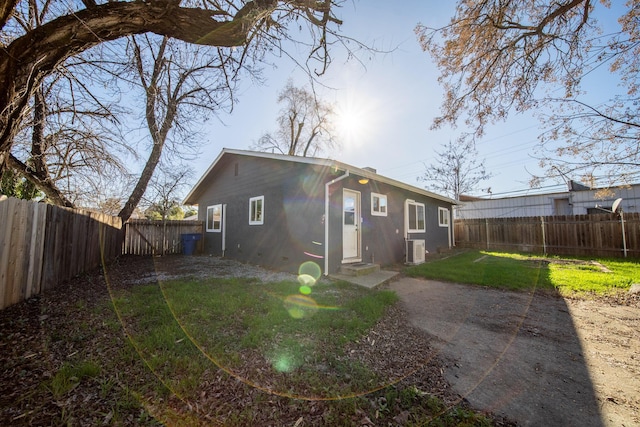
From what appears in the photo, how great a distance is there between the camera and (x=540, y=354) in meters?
2.96

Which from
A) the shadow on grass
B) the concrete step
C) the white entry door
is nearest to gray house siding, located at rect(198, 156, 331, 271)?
the concrete step

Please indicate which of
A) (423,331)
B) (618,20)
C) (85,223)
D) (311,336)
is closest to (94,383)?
(311,336)

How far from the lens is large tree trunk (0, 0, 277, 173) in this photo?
2084 mm

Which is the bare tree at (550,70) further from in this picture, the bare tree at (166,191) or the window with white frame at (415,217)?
the bare tree at (166,191)

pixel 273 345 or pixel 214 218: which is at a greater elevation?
pixel 214 218

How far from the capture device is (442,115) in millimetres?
6074

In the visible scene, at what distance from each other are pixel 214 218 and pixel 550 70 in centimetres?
1178

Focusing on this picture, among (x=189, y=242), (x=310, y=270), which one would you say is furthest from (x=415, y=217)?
(x=189, y=242)

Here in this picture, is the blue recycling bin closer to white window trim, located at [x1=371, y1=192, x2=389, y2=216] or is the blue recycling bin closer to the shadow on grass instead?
white window trim, located at [x1=371, y1=192, x2=389, y2=216]

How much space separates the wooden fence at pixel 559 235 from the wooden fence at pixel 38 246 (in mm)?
16361

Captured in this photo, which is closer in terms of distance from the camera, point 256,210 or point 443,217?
point 256,210

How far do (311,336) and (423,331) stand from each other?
5.20 feet

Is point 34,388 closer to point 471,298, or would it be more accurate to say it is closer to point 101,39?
point 101,39

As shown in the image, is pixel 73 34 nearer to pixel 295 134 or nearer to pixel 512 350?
pixel 512 350
